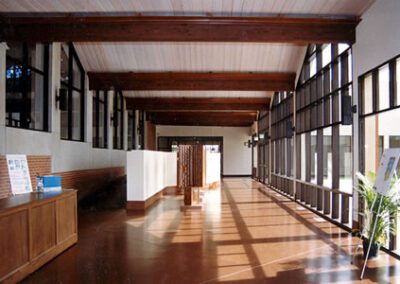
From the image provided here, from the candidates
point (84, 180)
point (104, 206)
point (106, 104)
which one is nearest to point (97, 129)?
point (106, 104)

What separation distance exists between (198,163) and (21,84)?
4.55m

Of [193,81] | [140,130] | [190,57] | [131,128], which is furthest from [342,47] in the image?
[140,130]

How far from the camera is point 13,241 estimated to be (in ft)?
13.0

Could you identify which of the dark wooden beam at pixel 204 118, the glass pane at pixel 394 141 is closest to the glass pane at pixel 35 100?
the glass pane at pixel 394 141

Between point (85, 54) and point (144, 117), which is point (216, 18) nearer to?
point (85, 54)

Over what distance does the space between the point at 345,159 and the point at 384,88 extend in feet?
6.63

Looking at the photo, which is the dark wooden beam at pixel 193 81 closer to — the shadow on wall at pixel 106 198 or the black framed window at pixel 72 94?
the black framed window at pixel 72 94

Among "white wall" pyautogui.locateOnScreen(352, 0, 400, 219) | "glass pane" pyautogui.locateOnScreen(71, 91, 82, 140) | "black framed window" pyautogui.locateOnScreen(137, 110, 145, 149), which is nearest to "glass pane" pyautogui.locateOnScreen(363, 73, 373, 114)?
"white wall" pyautogui.locateOnScreen(352, 0, 400, 219)

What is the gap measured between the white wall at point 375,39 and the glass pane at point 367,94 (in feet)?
0.49

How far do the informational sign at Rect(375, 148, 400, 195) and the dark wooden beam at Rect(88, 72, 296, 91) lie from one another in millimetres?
6815

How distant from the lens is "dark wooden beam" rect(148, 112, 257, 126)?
2005 cm

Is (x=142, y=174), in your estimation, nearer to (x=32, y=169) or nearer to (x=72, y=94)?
(x=32, y=169)

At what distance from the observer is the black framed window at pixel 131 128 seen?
672 inches

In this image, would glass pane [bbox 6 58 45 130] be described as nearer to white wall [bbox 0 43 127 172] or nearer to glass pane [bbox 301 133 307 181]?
white wall [bbox 0 43 127 172]
